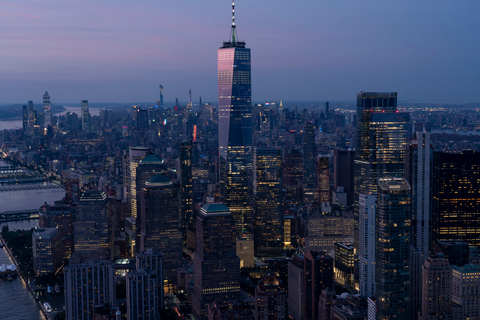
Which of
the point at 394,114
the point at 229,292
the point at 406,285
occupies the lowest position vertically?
the point at 229,292

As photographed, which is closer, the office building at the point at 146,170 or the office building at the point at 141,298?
the office building at the point at 141,298

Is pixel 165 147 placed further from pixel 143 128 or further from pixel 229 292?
pixel 229 292

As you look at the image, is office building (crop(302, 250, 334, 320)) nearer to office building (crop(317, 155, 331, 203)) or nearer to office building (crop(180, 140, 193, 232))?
office building (crop(180, 140, 193, 232))

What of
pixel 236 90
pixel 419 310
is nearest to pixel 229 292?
pixel 419 310

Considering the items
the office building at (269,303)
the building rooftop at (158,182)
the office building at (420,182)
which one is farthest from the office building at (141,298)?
the office building at (420,182)

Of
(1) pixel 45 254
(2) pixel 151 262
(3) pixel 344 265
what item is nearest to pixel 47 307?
(2) pixel 151 262

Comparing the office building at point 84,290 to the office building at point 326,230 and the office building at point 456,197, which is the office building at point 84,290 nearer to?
the office building at point 326,230
